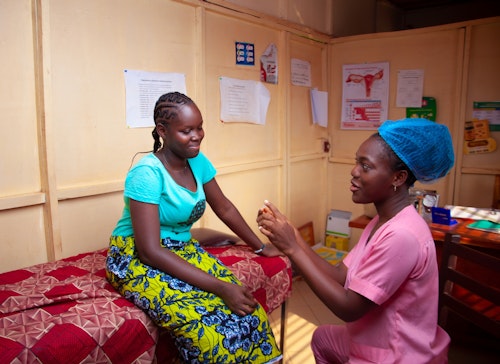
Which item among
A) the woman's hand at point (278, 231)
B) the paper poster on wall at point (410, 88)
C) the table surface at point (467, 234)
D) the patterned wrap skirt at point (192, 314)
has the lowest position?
the patterned wrap skirt at point (192, 314)

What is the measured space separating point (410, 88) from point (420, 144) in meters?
2.66

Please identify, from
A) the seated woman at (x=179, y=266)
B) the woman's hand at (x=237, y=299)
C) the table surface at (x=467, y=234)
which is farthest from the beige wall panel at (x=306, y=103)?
the woman's hand at (x=237, y=299)

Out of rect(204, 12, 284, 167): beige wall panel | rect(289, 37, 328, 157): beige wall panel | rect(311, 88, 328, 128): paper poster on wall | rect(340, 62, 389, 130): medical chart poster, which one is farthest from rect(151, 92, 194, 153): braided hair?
rect(340, 62, 389, 130): medical chart poster

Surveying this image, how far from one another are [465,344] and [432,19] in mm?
4303

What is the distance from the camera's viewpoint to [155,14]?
7.82 ft

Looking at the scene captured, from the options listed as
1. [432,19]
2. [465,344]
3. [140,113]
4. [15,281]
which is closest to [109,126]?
[140,113]

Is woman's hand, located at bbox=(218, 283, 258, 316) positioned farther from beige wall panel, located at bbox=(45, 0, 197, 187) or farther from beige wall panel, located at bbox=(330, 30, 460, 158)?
beige wall panel, located at bbox=(330, 30, 460, 158)

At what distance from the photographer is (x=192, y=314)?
1.41 meters

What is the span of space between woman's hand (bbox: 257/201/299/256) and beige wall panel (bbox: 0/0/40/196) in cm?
119

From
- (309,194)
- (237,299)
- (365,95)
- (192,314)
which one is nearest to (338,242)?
(309,194)

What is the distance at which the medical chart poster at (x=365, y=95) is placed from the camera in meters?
3.73

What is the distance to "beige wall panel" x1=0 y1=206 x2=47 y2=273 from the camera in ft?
6.21

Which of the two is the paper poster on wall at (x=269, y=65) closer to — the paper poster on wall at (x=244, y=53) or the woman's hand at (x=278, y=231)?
the paper poster on wall at (x=244, y=53)

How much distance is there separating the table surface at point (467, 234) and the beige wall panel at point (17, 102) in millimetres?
1654
